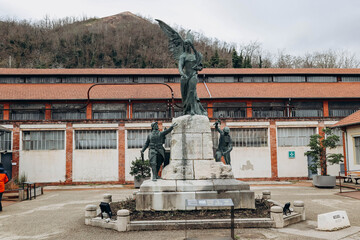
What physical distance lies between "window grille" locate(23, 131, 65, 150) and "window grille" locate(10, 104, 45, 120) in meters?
3.28

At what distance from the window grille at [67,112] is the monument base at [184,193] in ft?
64.7

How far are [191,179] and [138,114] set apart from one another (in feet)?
62.1

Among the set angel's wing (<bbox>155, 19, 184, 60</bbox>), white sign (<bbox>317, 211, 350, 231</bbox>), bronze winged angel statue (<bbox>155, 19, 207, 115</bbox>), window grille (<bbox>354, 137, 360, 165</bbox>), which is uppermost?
angel's wing (<bbox>155, 19, 184, 60</bbox>)

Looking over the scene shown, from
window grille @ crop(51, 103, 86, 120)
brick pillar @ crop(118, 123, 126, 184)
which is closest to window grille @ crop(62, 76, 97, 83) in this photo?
window grille @ crop(51, 103, 86, 120)

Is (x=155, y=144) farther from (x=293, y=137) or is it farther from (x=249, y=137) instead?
(x=293, y=137)

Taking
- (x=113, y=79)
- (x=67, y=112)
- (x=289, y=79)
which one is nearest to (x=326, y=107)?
(x=289, y=79)

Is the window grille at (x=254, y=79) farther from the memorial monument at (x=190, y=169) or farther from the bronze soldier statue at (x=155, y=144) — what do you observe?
the bronze soldier statue at (x=155, y=144)

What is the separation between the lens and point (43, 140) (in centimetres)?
2473

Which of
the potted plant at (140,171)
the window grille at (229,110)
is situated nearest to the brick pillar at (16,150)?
the potted plant at (140,171)

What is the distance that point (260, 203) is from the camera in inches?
427

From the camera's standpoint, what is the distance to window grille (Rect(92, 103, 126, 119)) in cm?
2789

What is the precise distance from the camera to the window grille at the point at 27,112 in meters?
27.3

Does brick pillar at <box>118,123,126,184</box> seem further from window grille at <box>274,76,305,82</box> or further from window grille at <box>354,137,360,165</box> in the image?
window grille at <box>274,76,305,82</box>

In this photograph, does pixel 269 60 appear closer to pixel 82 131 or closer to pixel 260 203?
pixel 82 131
